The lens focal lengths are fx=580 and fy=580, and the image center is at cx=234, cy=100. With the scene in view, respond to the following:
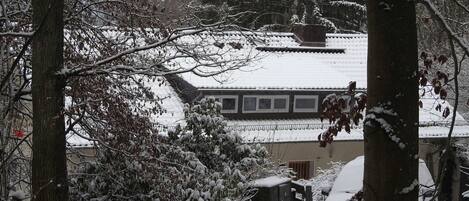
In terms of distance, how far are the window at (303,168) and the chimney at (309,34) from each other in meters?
4.90

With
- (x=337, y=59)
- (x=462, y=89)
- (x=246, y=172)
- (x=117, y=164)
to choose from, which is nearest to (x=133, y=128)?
(x=117, y=164)

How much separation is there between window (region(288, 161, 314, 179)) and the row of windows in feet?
5.53

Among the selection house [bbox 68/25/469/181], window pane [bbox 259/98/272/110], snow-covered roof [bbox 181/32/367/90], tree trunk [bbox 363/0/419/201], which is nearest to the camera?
tree trunk [bbox 363/0/419/201]

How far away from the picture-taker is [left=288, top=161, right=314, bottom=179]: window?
18125 millimetres

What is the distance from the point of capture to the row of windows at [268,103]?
57.6 ft

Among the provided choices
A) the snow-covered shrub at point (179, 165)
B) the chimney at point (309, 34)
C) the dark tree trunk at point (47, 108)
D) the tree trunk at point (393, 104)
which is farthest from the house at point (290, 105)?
the tree trunk at point (393, 104)

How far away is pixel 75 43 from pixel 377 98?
5.11 meters

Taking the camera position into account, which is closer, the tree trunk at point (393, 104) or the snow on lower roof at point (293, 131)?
the tree trunk at point (393, 104)

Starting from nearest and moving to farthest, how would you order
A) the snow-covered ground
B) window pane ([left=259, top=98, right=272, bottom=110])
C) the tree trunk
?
the tree trunk < the snow-covered ground < window pane ([left=259, top=98, right=272, bottom=110])

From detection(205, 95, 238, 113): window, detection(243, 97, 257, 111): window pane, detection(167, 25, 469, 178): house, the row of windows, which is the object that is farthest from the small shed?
detection(243, 97, 257, 111): window pane

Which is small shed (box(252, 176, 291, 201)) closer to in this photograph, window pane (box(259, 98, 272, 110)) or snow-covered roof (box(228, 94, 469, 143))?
snow-covered roof (box(228, 94, 469, 143))

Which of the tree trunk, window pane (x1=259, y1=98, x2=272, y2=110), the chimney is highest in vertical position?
the chimney

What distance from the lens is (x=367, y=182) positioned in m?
2.39

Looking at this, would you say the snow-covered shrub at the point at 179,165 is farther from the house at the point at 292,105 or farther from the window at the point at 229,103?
the window at the point at 229,103
